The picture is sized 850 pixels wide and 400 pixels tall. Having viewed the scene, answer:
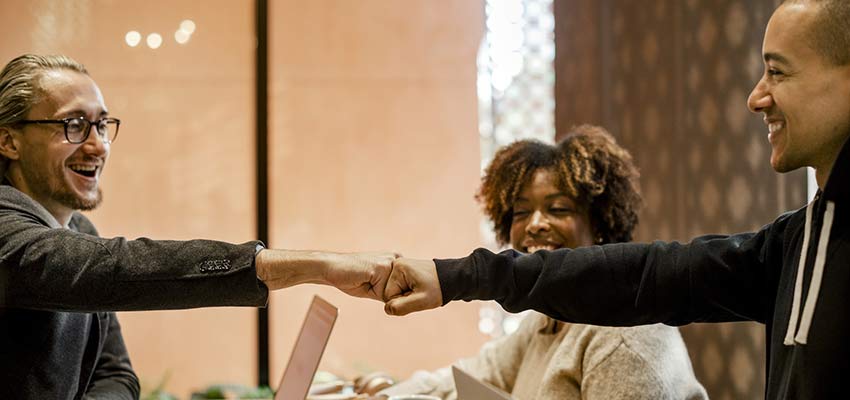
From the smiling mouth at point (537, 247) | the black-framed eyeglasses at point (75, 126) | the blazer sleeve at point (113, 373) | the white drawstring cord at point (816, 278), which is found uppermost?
the black-framed eyeglasses at point (75, 126)

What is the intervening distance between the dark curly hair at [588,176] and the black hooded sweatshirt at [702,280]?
60 cm

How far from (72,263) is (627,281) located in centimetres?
92

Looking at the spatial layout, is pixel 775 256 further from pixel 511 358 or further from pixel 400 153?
pixel 400 153

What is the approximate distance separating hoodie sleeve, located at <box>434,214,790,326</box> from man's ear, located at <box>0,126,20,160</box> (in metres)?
0.87

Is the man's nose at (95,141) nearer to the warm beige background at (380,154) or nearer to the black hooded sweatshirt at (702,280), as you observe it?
the black hooded sweatshirt at (702,280)

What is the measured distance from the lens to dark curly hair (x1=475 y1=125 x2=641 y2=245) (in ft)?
7.53

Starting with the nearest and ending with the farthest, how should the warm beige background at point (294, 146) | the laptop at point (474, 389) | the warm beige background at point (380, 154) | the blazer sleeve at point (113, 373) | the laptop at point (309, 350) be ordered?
the laptop at point (474, 389) < the laptop at point (309, 350) < the blazer sleeve at point (113, 373) < the warm beige background at point (294, 146) < the warm beige background at point (380, 154)

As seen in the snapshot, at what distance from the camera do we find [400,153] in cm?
421

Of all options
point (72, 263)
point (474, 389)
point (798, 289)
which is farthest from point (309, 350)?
point (798, 289)

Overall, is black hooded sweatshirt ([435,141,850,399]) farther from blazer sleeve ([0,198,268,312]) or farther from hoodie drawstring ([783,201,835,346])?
blazer sleeve ([0,198,268,312])

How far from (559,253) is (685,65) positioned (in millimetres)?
2214

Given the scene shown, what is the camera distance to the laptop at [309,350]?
1.52 m

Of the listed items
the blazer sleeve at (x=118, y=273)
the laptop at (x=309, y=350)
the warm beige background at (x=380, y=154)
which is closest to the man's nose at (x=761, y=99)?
the laptop at (x=309, y=350)

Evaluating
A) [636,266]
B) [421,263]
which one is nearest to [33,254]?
[421,263]
